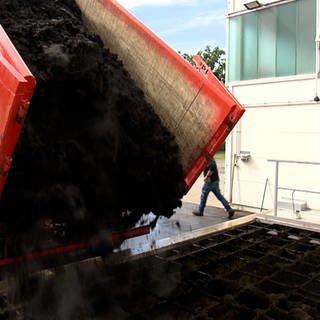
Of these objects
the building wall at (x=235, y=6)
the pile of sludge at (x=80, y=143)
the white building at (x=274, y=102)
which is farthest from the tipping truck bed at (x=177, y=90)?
the building wall at (x=235, y=6)

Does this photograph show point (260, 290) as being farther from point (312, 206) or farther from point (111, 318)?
point (312, 206)

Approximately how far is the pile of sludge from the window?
14.1 ft

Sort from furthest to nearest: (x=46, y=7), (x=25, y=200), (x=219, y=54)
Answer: (x=219, y=54), (x=46, y=7), (x=25, y=200)

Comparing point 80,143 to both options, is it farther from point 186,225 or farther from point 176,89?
point 186,225

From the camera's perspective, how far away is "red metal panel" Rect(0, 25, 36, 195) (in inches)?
93.4

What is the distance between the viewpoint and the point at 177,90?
3867 millimetres

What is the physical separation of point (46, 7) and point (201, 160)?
2.04 metres

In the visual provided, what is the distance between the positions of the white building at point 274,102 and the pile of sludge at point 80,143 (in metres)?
3.26

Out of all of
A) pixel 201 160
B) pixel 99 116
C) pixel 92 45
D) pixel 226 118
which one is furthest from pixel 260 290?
pixel 92 45

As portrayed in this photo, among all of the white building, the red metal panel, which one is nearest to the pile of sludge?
the red metal panel

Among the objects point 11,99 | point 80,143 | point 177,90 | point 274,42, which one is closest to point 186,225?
point 274,42

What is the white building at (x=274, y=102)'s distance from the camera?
6980 millimetres

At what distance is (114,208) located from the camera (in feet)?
11.5

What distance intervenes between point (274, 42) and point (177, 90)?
4465mm
